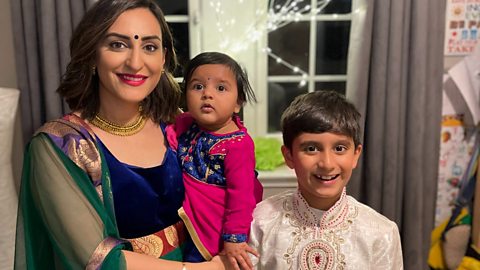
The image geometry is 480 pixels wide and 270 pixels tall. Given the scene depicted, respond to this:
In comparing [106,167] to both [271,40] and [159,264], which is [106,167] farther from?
[271,40]

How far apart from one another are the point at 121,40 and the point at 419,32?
1.47 metres

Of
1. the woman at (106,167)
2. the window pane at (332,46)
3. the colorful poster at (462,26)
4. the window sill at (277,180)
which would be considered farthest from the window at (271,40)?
the woman at (106,167)

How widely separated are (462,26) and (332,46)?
2.05 feet

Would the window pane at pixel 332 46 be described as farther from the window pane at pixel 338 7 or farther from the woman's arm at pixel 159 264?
the woman's arm at pixel 159 264

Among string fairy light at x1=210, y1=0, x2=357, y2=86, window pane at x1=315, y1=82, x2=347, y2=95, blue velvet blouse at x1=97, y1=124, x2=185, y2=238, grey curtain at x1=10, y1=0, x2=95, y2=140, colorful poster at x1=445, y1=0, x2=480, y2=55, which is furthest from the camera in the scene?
window pane at x1=315, y1=82, x2=347, y2=95

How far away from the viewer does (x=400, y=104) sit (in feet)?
7.48

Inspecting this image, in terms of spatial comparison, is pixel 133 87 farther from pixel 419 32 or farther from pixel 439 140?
pixel 439 140

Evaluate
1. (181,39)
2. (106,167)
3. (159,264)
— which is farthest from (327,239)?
(181,39)

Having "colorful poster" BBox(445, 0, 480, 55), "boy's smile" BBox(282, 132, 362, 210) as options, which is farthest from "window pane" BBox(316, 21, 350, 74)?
Answer: "boy's smile" BBox(282, 132, 362, 210)

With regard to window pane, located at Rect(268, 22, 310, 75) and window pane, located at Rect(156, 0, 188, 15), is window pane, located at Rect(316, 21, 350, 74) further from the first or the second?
window pane, located at Rect(156, 0, 188, 15)

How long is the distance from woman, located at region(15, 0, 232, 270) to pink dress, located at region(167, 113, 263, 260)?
5cm

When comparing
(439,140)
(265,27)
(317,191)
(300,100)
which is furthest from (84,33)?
(439,140)

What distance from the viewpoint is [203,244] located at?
1.32 metres

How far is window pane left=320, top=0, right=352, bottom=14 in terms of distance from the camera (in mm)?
2525
